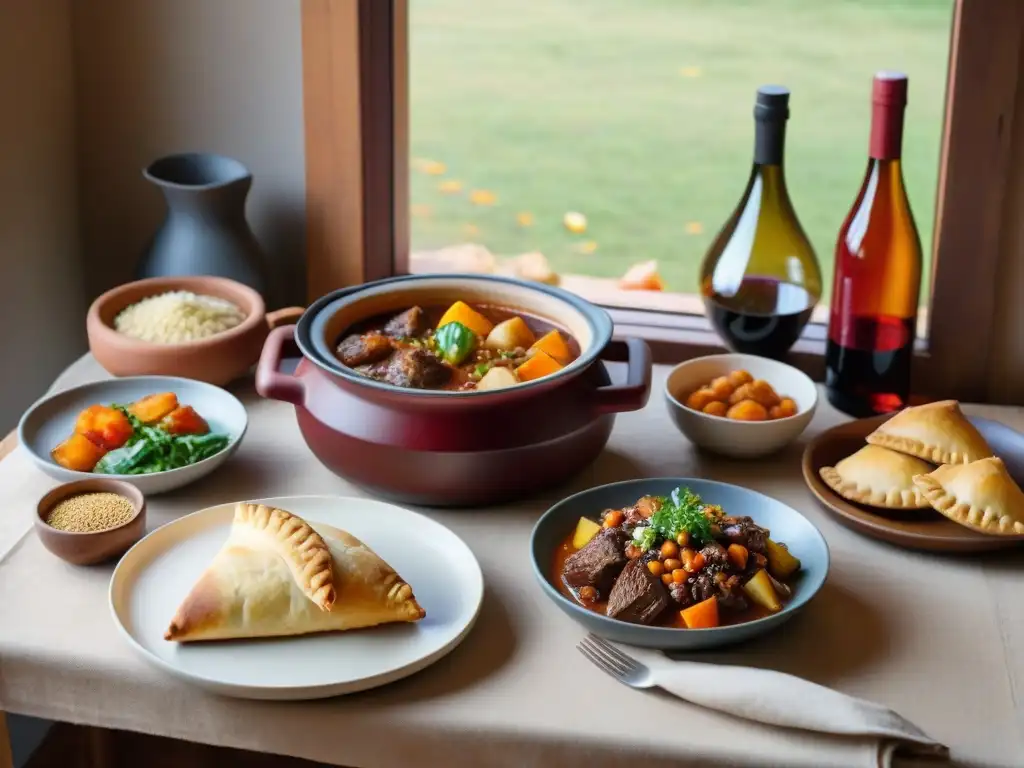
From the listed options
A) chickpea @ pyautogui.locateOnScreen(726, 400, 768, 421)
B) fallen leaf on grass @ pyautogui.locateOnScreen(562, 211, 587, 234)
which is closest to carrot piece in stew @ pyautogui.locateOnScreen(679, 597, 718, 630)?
chickpea @ pyautogui.locateOnScreen(726, 400, 768, 421)

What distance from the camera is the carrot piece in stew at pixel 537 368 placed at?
51.9 inches

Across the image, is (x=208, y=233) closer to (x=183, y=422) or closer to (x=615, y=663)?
(x=183, y=422)

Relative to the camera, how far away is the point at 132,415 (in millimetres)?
1376

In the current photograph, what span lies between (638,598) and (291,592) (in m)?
0.30

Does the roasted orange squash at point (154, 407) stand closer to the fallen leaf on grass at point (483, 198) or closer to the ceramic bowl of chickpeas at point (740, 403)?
the ceramic bowl of chickpeas at point (740, 403)

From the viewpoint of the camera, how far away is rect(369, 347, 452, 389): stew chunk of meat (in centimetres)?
130

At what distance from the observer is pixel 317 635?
1086mm

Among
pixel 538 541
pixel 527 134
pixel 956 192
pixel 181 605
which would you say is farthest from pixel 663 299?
pixel 527 134

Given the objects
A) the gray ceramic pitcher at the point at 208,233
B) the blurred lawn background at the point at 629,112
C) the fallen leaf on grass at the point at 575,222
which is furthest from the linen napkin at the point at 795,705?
the fallen leaf on grass at the point at 575,222

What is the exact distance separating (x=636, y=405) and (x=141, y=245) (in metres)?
0.92

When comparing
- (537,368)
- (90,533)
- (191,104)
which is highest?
(191,104)

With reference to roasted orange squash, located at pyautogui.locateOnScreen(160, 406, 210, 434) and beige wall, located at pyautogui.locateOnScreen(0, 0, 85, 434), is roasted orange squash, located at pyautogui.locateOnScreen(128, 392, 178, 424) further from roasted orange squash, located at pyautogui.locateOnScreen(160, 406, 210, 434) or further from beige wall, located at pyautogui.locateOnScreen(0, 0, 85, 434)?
beige wall, located at pyautogui.locateOnScreen(0, 0, 85, 434)

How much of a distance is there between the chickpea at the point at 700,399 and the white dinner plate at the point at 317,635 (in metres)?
0.37

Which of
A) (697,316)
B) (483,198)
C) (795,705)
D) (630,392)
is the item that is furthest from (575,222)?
(795,705)
